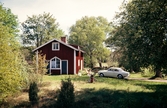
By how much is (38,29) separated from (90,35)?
15357 mm

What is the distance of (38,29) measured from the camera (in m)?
49.2

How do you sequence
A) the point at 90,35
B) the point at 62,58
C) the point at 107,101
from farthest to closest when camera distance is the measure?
the point at 90,35
the point at 62,58
the point at 107,101

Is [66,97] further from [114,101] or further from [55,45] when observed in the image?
[55,45]

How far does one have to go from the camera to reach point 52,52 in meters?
31.3

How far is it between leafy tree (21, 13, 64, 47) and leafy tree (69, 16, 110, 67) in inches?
280

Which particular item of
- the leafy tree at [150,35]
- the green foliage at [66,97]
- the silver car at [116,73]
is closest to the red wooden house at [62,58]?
the silver car at [116,73]

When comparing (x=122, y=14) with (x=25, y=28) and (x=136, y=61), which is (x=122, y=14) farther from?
(x=25, y=28)

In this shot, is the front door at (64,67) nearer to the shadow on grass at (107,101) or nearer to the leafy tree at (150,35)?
the shadow on grass at (107,101)

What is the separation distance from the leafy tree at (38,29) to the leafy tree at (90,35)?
711 cm

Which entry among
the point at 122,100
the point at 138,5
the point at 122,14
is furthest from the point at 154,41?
the point at 122,14

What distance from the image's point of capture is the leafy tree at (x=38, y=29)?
49531mm

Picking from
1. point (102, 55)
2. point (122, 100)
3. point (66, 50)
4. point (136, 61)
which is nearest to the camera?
point (122, 100)

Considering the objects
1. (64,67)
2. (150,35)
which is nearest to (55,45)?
(64,67)

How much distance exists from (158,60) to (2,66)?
11.5m
